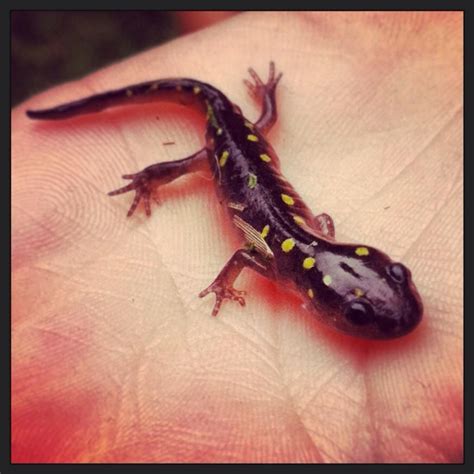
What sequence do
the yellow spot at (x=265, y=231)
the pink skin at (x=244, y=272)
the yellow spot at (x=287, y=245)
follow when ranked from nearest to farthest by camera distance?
the pink skin at (x=244, y=272) < the yellow spot at (x=287, y=245) < the yellow spot at (x=265, y=231)

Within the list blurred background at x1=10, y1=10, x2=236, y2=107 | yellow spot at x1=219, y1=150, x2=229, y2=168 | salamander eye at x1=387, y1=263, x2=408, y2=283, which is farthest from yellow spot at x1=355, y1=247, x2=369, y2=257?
blurred background at x1=10, y1=10, x2=236, y2=107

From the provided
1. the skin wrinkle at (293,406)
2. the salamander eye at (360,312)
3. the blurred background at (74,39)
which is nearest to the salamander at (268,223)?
the salamander eye at (360,312)

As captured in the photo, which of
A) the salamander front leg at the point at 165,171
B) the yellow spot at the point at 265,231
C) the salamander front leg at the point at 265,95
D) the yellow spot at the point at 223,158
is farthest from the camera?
the salamander front leg at the point at 265,95

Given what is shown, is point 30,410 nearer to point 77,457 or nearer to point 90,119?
point 77,457

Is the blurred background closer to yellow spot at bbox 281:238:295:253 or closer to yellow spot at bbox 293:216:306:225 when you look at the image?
yellow spot at bbox 293:216:306:225

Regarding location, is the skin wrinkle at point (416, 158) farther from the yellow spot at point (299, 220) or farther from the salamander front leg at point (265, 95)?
the salamander front leg at point (265, 95)

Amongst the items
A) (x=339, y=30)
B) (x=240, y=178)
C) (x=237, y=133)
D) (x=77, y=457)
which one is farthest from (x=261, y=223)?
(x=339, y=30)
